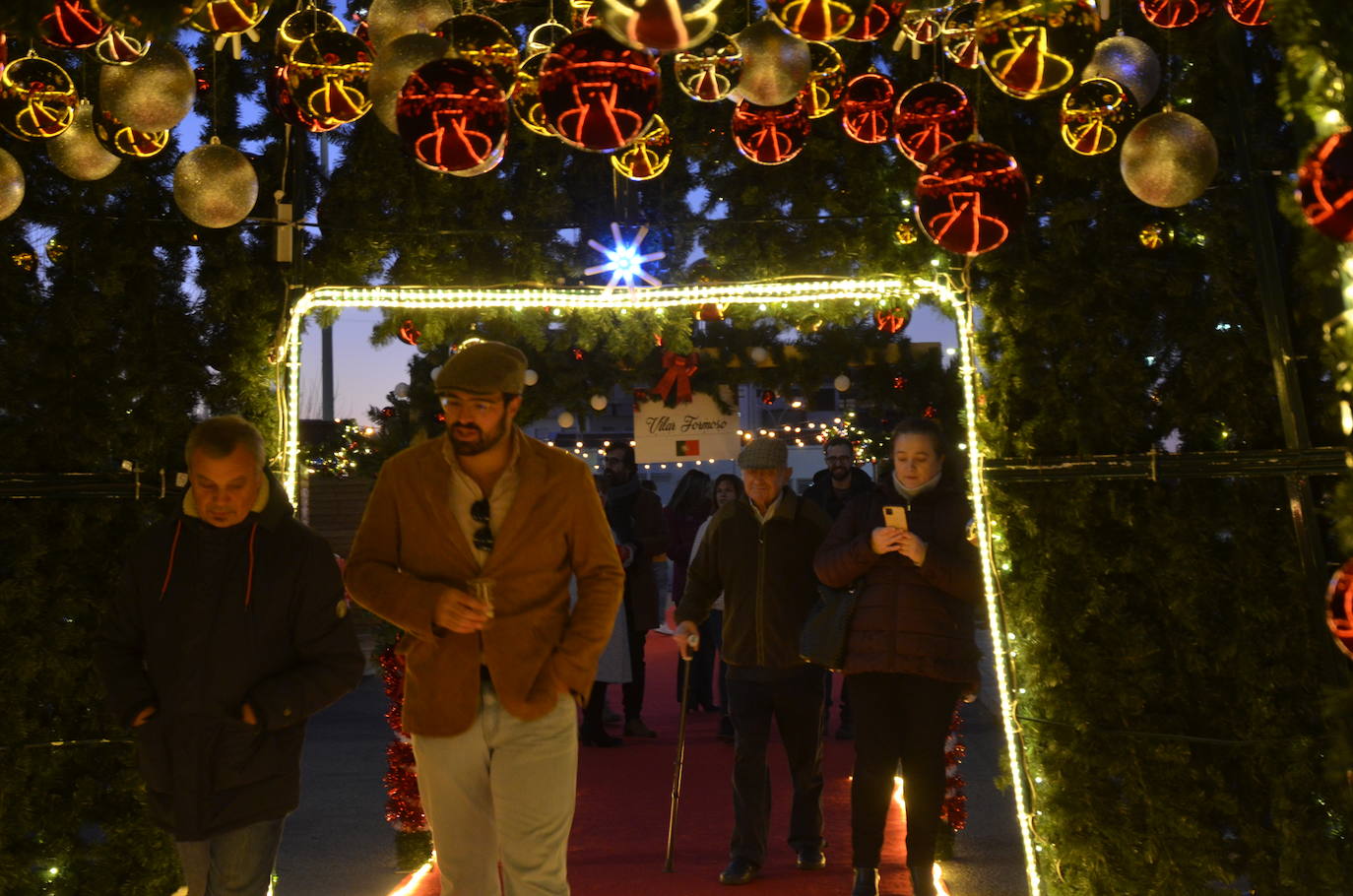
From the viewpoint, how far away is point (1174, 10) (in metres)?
4.16

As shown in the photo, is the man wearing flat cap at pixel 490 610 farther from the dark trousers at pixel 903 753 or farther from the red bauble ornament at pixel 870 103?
the dark trousers at pixel 903 753

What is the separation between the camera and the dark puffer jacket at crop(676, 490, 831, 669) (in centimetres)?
600

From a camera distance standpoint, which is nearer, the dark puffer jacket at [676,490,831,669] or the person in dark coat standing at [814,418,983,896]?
the person in dark coat standing at [814,418,983,896]

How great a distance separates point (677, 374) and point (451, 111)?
16.6 ft

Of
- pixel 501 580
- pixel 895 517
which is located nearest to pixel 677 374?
pixel 895 517

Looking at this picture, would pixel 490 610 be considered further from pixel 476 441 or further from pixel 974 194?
pixel 974 194

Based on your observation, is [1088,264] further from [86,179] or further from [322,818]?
[322,818]

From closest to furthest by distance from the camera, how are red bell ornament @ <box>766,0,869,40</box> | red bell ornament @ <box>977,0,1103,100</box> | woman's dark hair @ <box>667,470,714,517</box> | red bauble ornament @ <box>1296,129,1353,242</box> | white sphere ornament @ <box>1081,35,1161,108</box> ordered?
red bauble ornament @ <box>1296,129,1353,242</box>, red bell ornament @ <box>766,0,869,40</box>, red bell ornament @ <box>977,0,1103,100</box>, white sphere ornament @ <box>1081,35,1161,108</box>, woman's dark hair @ <box>667,470,714,517</box>

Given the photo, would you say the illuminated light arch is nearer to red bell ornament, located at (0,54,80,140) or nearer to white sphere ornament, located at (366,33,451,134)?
red bell ornament, located at (0,54,80,140)

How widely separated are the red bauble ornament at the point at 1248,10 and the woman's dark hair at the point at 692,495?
7433mm

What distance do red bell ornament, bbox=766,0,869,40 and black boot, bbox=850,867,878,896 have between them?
337 centimetres

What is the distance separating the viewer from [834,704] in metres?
12.1

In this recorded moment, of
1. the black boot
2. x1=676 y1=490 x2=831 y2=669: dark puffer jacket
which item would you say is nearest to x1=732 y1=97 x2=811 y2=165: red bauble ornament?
x1=676 y1=490 x2=831 y2=669: dark puffer jacket

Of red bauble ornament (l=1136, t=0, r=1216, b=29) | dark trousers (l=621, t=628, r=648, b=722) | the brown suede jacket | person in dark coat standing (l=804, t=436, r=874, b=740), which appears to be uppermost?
red bauble ornament (l=1136, t=0, r=1216, b=29)
